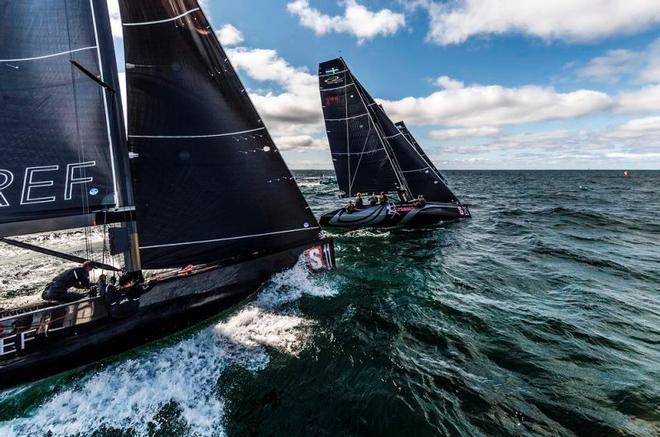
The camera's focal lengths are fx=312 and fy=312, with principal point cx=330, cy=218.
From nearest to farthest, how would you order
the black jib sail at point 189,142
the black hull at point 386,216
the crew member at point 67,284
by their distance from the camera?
the crew member at point 67,284
the black jib sail at point 189,142
the black hull at point 386,216

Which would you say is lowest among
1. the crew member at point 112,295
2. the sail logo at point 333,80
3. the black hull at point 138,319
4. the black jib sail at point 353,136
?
the black hull at point 138,319

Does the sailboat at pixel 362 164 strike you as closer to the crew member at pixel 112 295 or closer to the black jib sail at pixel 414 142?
the black jib sail at pixel 414 142

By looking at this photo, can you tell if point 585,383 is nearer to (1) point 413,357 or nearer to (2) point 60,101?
(1) point 413,357

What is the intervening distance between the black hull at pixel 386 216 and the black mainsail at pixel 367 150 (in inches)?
68.1

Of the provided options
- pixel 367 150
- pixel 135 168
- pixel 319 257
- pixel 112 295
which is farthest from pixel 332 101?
pixel 112 295

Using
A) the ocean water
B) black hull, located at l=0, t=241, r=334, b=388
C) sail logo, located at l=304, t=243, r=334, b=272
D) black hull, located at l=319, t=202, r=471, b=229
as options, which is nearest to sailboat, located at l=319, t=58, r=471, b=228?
black hull, located at l=319, t=202, r=471, b=229

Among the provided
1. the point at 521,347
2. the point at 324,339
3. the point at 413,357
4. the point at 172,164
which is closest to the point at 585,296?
the point at 521,347

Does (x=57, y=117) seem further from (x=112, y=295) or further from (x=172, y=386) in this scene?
(x=172, y=386)

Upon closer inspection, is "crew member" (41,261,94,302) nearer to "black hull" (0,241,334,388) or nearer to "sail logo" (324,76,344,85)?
"black hull" (0,241,334,388)

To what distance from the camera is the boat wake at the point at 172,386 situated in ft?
15.8

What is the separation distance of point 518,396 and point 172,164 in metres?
8.20

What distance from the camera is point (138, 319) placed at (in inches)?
242

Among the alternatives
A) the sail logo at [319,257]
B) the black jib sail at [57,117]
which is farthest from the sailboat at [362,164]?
the black jib sail at [57,117]

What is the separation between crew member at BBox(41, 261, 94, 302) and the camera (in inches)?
252
